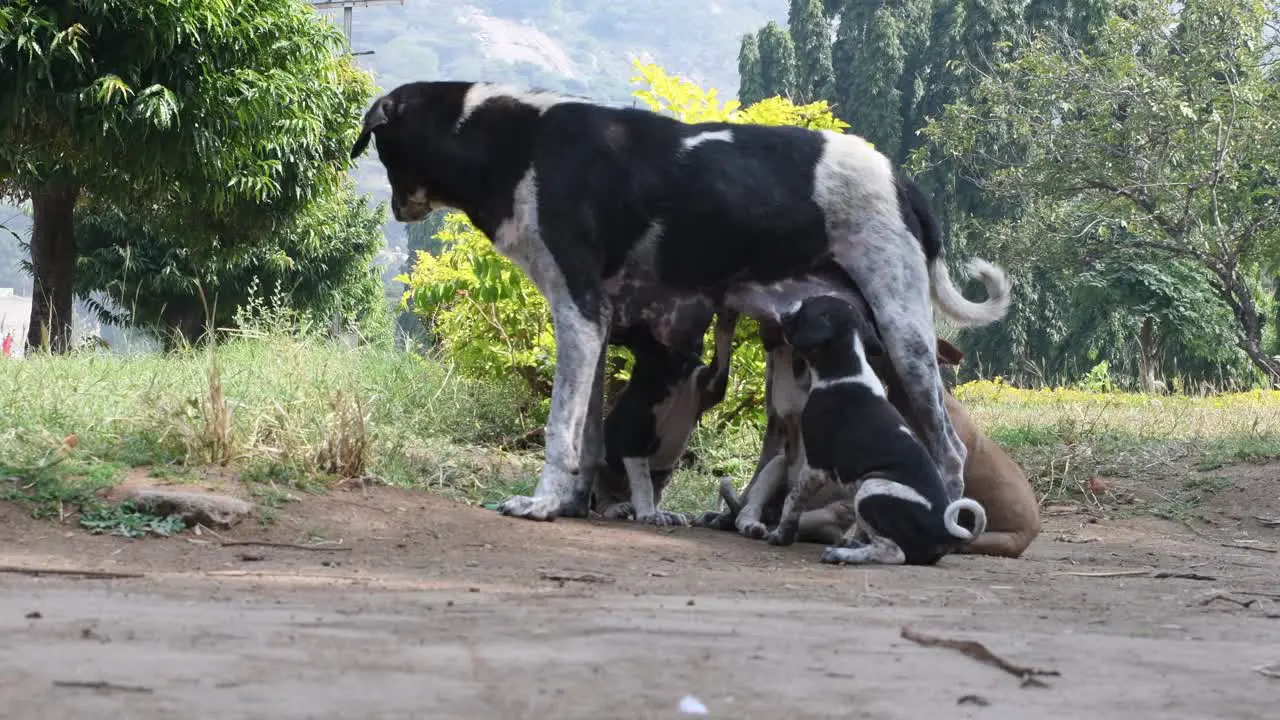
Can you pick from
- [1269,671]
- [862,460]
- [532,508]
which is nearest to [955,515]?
[862,460]

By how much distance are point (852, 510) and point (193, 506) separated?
2.97 meters

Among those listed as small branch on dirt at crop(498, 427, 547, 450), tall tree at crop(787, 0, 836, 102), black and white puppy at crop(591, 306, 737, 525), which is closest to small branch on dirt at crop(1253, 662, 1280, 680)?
black and white puppy at crop(591, 306, 737, 525)

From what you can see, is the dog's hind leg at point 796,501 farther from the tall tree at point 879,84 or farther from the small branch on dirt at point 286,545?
the tall tree at point 879,84

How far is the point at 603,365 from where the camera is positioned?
745cm

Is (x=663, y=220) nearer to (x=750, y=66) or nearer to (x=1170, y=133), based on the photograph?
(x=1170, y=133)

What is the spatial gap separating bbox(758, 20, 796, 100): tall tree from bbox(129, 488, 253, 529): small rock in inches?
2037

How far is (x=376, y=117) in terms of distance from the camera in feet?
23.8

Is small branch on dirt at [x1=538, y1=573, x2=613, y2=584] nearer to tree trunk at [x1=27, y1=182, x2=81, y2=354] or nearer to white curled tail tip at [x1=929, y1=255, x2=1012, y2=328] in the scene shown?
white curled tail tip at [x1=929, y1=255, x2=1012, y2=328]

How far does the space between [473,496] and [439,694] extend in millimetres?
5363

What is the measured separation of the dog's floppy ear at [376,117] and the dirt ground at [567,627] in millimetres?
1890

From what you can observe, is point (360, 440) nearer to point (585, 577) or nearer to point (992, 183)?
point (585, 577)

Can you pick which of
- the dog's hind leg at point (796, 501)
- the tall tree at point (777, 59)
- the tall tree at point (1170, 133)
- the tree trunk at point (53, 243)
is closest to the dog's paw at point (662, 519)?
the dog's hind leg at point (796, 501)

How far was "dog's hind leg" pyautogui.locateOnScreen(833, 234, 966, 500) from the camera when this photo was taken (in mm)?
6887

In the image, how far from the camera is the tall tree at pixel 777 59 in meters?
56.4
